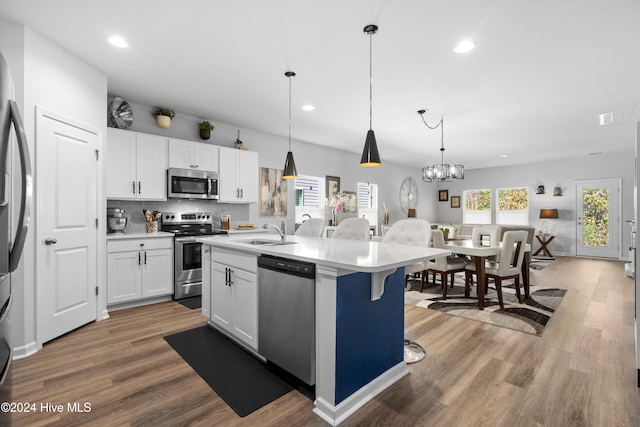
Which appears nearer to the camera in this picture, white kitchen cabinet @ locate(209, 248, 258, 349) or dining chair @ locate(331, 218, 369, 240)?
white kitchen cabinet @ locate(209, 248, 258, 349)

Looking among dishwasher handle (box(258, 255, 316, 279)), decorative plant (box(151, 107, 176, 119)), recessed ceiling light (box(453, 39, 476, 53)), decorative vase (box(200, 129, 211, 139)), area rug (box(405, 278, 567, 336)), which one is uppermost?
recessed ceiling light (box(453, 39, 476, 53))

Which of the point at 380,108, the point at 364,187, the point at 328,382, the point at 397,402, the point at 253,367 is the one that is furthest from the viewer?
the point at 364,187

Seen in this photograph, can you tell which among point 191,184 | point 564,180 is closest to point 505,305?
point 191,184

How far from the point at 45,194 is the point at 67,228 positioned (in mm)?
367

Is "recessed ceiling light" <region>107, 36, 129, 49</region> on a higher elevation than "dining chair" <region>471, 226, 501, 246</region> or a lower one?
higher

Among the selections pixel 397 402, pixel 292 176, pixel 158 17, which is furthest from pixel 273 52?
pixel 397 402

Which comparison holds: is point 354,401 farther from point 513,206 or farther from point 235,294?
point 513,206

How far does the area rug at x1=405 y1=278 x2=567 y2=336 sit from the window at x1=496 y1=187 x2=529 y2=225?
496cm

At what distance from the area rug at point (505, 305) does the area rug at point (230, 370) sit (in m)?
2.21

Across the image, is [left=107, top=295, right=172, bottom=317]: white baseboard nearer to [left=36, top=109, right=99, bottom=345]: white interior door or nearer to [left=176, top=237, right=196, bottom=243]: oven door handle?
[left=36, top=109, right=99, bottom=345]: white interior door

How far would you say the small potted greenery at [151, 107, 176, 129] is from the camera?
4.20 meters

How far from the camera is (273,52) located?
285cm

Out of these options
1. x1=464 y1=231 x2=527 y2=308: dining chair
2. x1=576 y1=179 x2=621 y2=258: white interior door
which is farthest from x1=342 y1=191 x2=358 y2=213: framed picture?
x1=576 y1=179 x2=621 y2=258: white interior door

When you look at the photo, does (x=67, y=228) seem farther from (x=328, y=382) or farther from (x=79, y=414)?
(x=328, y=382)
